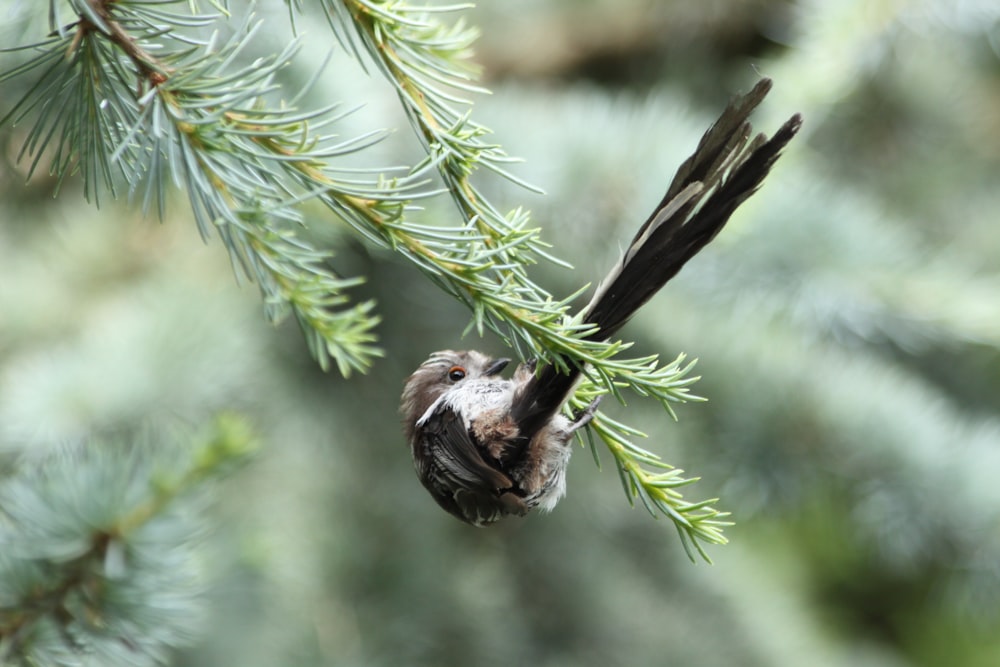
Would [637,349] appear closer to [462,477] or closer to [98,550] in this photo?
[462,477]

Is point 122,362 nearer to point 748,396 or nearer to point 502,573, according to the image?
point 502,573

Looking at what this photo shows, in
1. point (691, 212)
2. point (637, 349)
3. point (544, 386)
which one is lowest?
point (637, 349)

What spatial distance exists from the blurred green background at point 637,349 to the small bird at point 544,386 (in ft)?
1.33

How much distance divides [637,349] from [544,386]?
76 centimetres

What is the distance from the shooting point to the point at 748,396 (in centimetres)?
146

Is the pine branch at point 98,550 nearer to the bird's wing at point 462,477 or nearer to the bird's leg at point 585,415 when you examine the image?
the bird's wing at point 462,477

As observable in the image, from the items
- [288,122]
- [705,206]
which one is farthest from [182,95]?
[705,206]

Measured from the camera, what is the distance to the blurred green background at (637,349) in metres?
1.41

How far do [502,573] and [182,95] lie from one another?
1.40 meters

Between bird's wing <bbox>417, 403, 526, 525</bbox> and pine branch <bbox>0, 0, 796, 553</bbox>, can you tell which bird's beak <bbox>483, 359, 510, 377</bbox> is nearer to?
bird's wing <bbox>417, 403, 526, 525</bbox>

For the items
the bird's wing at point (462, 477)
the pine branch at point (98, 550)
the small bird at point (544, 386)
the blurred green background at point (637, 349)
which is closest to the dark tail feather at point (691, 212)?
the small bird at point (544, 386)

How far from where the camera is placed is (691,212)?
0.65 metres

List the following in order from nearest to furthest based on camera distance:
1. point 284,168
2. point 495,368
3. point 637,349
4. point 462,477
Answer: point 284,168 < point 462,477 < point 495,368 < point 637,349

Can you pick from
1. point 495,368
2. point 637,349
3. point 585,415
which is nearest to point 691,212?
point 585,415
